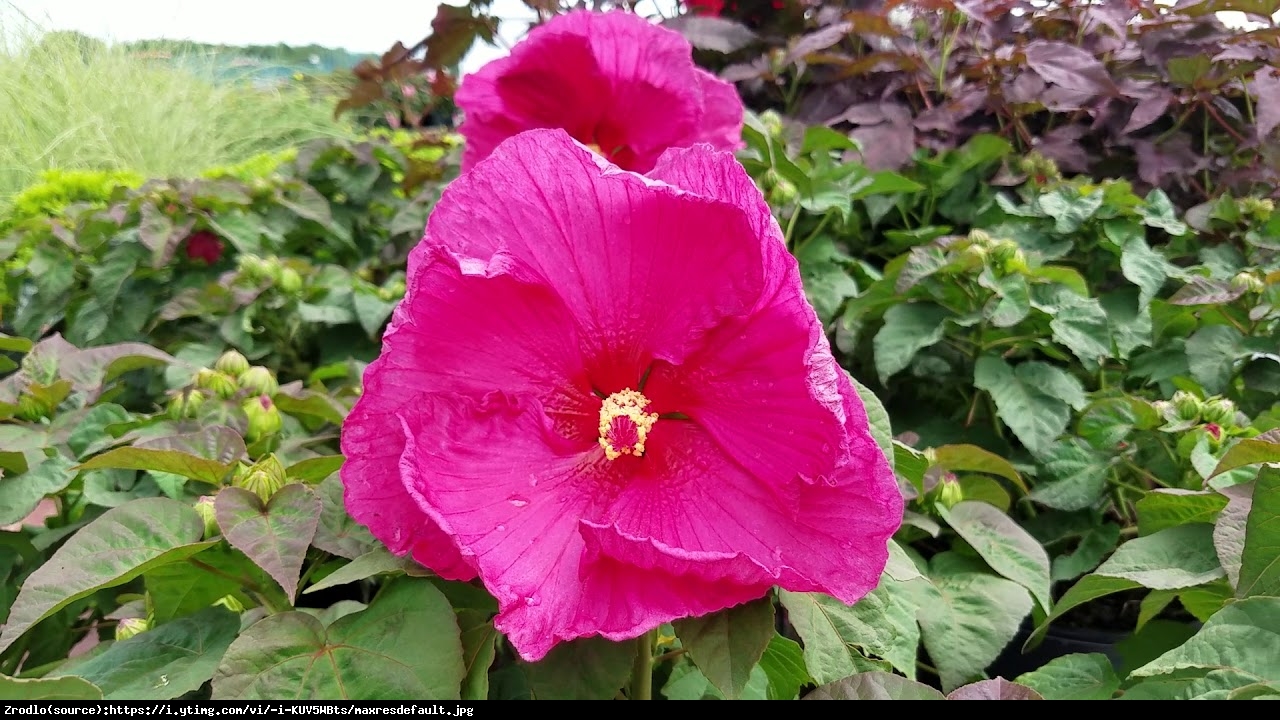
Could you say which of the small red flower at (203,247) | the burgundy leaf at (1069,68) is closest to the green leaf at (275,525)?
the small red flower at (203,247)

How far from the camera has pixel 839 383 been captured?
0.51 m

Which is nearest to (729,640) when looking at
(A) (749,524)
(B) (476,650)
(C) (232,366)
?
(A) (749,524)

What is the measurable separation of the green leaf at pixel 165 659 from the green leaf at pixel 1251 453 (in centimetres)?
76

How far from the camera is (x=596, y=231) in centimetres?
56

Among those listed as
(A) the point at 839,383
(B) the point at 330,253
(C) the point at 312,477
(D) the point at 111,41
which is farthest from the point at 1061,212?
(D) the point at 111,41

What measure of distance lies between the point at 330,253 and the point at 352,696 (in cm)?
163

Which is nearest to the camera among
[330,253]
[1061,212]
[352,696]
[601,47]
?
[352,696]

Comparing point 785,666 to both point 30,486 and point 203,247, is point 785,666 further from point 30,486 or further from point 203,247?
point 203,247

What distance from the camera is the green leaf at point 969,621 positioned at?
2.44ft

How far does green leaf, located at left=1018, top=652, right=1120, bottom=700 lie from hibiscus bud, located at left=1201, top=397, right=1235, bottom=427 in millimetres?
333

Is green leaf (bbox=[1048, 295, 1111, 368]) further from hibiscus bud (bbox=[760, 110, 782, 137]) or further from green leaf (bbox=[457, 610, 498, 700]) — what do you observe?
green leaf (bbox=[457, 610, 498, 700])

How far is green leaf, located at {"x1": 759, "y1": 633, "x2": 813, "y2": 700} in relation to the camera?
25.1 inches

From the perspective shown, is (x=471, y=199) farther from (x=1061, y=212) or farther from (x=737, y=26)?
(x=737, y=26)

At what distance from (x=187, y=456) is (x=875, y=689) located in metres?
0.52
